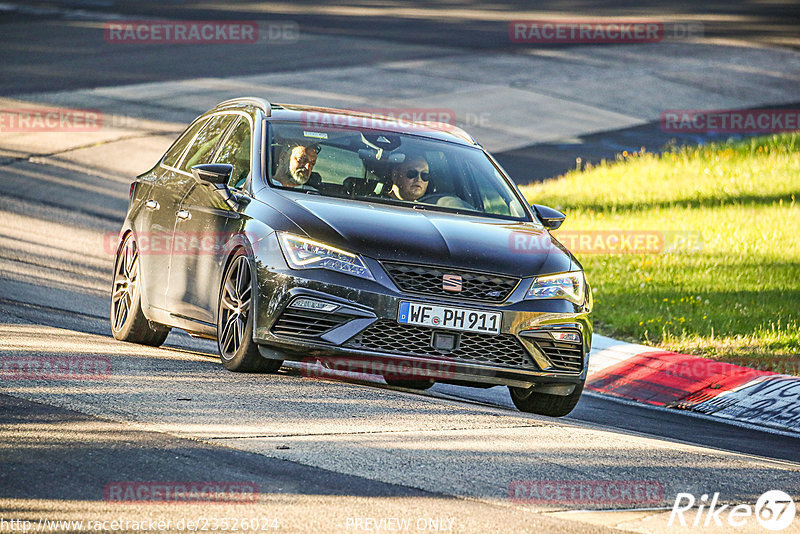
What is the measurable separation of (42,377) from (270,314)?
4.46ft

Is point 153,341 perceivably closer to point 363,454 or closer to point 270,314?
point 270,314

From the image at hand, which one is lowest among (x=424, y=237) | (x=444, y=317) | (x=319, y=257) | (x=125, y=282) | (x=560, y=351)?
(x=125, y=282)

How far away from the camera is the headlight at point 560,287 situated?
816 cm

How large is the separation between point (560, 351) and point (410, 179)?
1678 mm

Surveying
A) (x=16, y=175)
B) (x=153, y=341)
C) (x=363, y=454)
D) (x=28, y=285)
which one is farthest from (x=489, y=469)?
(x=16, y=175)

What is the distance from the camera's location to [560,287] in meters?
8.31

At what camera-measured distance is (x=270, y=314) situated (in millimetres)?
7895

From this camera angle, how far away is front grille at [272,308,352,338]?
784 centimetres

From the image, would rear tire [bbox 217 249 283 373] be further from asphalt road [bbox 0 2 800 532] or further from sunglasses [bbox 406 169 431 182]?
sunglasses [bbox 406 169 431 182]

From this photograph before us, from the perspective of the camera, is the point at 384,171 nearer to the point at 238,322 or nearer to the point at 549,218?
the point at 549,218

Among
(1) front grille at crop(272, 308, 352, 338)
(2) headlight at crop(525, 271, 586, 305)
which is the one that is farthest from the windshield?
(1) front grille at crop(272, 308, 352, 338)

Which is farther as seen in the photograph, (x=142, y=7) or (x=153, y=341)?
(x=142, y=7)

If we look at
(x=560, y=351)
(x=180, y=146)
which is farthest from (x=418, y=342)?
(x=180, y=146)

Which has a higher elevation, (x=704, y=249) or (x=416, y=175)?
(x=416, y=175)
